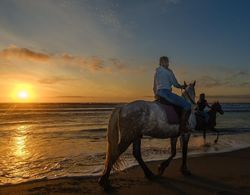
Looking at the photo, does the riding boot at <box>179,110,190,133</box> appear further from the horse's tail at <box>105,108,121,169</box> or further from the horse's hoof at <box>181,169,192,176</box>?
the horse's tail at <box>105,108,121,169</box>

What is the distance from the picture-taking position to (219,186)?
301 inches

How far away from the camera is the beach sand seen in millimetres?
7230

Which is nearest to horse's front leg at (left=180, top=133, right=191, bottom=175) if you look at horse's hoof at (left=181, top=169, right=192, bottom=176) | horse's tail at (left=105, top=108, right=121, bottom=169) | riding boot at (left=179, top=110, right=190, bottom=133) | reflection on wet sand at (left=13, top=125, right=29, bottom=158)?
horse's hoof at (left=181, top=169, right=192, bottom=176)

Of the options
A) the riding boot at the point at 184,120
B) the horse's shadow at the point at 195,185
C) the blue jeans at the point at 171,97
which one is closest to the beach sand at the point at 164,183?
the horse's shadow at the point at 195,185

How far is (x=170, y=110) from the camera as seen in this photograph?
335 inches

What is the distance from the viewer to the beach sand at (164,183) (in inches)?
285

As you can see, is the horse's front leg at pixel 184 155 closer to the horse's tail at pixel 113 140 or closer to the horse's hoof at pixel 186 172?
the horse's hoof at pixel 186 172

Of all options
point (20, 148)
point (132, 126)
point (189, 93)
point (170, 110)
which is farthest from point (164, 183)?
point (20, 148)

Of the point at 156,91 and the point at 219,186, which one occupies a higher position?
the point at 156,91

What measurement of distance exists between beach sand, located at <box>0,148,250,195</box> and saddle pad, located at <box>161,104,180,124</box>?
1.48m

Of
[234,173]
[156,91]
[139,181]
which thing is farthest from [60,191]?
[234,173]

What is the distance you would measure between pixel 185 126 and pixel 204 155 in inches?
145

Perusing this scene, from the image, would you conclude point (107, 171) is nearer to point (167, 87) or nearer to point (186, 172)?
point (186, 172)

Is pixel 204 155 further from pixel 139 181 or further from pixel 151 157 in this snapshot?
pixel 139 181
